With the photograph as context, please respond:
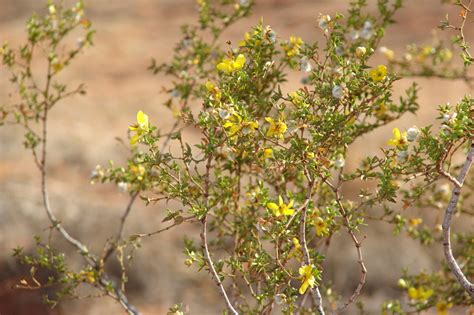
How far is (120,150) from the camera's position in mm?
6465

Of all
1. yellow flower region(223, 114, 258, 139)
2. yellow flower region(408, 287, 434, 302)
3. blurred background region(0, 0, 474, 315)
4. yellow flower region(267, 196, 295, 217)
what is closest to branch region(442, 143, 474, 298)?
yellow flower region(267, 196, 295, 217)

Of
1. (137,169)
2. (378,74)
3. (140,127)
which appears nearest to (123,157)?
(137,169)

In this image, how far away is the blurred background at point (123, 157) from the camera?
15.5 feet

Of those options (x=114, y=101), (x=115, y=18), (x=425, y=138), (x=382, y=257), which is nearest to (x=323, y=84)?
(x=425, y=138)

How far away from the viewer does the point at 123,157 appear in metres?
6.22

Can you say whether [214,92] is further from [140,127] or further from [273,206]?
[273,206]

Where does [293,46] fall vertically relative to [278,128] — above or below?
above

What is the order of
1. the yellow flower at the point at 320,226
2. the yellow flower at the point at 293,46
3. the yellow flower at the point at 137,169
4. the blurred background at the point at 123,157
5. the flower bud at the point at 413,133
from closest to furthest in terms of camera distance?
the flower bud at the point at 413,133 < the yellow flower at the point at 320,226 < the yellow flower at the point at 293,46 < the yellow flower at the point at 137,169 < the blurred background at the point at 123,157

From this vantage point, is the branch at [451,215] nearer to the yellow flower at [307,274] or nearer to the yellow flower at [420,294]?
the yellow flower at [307,274]

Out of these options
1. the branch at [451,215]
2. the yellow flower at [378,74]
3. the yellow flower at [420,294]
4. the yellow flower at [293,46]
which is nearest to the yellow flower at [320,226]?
the branch at [451,215]

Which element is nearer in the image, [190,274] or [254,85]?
[254,85]

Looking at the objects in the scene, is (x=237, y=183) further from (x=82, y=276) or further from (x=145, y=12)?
(x=145, y=12)

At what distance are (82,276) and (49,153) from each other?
403cm

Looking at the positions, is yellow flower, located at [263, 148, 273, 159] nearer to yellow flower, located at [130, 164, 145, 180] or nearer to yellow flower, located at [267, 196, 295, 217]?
yellow flower, located at [267, 196, 295, 217]
